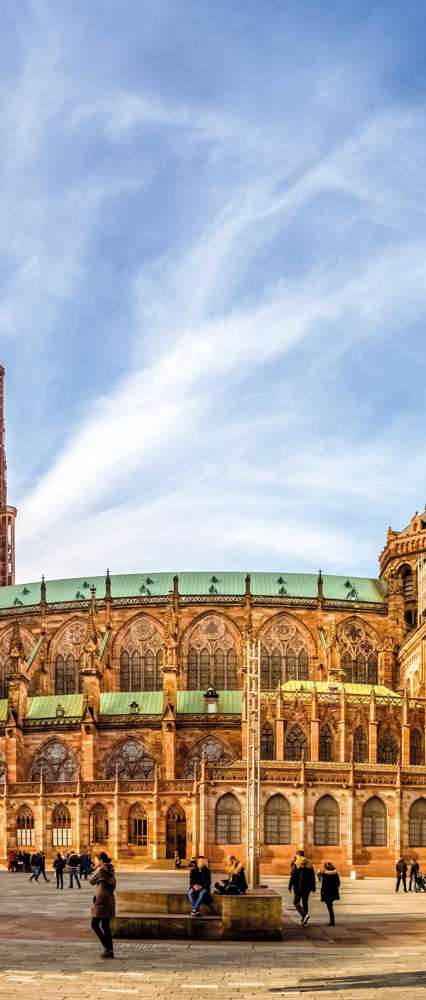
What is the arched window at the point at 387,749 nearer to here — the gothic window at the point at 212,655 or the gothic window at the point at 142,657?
the gothic window at the point at 212,655

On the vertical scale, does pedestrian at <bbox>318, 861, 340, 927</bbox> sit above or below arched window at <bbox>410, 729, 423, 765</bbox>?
below

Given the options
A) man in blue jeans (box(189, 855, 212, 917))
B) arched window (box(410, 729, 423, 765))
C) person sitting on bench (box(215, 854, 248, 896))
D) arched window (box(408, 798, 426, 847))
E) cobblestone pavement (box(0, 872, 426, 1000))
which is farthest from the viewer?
arched window (box(410, 729, 423, 765))

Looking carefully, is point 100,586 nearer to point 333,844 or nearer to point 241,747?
point 241,747

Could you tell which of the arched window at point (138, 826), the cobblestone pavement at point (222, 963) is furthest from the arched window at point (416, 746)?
the cobblestone pavement at point (222, 963)

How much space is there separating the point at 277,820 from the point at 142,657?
31834 millimetres

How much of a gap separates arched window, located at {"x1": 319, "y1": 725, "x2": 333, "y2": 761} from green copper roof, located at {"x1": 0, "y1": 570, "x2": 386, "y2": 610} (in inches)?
870

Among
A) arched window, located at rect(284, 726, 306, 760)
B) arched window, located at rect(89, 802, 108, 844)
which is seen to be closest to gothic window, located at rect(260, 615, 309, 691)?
arched window, located at rect(284, 726, 306, 760)

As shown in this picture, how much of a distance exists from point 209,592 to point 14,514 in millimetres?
41628

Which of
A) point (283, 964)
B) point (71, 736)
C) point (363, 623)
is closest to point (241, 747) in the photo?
point (71, 736)

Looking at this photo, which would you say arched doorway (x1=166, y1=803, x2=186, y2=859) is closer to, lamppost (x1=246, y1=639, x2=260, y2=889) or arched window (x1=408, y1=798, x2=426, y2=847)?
arched window (x1=408, y1=798, x2=426, y2=847)

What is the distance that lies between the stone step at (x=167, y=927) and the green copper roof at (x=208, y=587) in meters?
80.1

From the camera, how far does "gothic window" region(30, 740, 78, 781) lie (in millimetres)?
96500

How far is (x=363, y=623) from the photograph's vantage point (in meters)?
109

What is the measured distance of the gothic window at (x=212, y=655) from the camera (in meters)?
107
